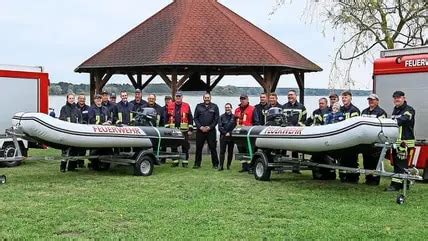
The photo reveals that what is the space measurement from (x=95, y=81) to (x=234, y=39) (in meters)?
4.78

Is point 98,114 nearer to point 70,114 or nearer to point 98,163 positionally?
point 70,114

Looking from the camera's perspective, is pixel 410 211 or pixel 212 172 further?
pixel 212 172

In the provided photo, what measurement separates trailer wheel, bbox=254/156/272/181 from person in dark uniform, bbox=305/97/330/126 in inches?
45.2

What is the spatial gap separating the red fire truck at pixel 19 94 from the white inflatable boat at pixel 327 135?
17.2 ft

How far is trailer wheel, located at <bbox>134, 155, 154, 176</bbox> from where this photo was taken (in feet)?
39.1

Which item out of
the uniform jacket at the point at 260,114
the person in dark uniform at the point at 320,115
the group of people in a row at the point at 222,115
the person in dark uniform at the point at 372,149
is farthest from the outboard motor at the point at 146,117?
the person in dark uniform at the point at 372,149

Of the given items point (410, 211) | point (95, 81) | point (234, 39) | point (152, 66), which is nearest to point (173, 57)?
point (152, 66)

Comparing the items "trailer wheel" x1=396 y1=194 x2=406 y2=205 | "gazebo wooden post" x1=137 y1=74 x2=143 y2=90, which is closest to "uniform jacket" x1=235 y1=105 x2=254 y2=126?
"trailer wheel" x1=396 y1=194 x2=406 y2=205

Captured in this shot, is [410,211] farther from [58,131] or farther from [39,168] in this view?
[39,168]

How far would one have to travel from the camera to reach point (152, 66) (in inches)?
716

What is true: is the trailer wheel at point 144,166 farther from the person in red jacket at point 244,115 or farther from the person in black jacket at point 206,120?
the person in red jacket at point 244,115

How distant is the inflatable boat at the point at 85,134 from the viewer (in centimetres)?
1052

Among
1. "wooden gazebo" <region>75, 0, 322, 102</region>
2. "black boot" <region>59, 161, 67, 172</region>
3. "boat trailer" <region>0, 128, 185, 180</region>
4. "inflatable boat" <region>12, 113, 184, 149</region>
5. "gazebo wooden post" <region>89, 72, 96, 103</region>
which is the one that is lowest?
"black boot" <region>59, 161, 67, 172</region>

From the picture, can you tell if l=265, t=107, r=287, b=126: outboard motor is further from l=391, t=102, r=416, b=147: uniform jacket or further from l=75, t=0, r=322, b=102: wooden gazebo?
l=75, t=0, r=322, b=102: wooden gazebo
